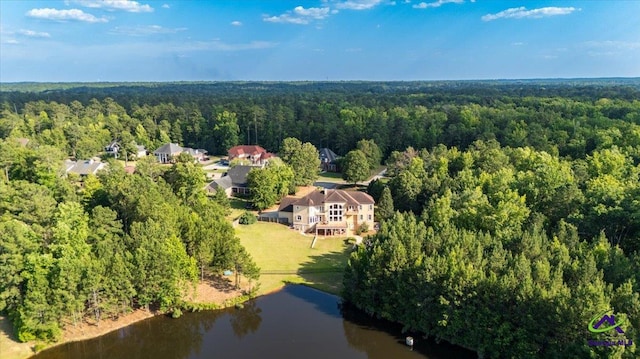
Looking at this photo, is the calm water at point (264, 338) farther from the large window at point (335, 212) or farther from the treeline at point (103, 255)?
the large window at point (335, 212)

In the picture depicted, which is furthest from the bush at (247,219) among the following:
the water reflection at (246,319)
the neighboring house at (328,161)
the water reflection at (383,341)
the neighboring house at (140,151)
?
→ the neighboring house at (140,151)

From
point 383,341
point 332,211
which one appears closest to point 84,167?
point 332,211

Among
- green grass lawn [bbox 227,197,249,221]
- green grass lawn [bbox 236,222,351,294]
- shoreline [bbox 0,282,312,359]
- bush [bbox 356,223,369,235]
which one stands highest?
green grass lawn [bbox 227,197,249,221]

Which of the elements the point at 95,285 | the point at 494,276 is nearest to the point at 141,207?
the point at 95,285

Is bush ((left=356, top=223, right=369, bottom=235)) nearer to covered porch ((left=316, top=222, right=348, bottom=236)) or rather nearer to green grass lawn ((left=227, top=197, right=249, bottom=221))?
covered porch ((left=316, top=222, right=348, bottom=236))

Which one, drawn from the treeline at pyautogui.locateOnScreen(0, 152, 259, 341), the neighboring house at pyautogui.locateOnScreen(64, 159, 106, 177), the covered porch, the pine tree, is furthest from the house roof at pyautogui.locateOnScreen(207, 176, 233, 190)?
the pine tree

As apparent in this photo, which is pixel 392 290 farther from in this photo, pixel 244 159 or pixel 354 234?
pixel 244 159
